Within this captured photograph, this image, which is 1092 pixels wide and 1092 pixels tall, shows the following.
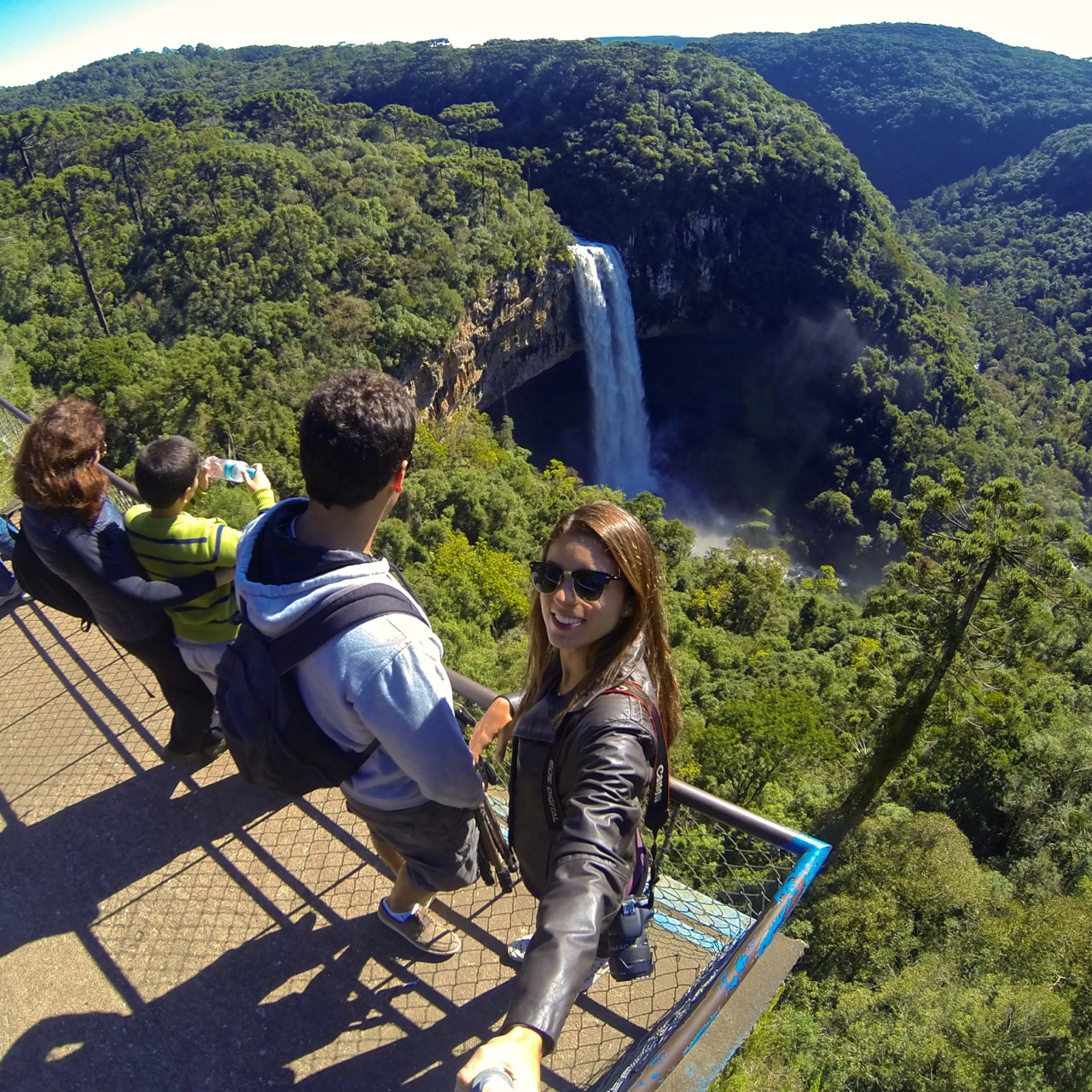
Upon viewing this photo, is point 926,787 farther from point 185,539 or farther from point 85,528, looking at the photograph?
point 85,528

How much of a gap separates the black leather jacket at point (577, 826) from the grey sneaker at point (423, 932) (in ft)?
4.09

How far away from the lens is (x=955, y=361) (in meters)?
52.2

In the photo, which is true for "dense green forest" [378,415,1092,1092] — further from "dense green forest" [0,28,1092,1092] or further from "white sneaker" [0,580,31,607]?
"white sneaker" [0,580,31,607]

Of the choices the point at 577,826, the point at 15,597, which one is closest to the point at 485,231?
the point at 15,597

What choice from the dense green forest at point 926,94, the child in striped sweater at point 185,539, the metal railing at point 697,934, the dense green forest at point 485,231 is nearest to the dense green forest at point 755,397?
the dense green forest at point 485,231

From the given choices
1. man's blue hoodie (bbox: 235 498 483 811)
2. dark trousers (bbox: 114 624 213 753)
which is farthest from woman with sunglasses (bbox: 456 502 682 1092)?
dark trousers (bbox: 114 624 213 753)

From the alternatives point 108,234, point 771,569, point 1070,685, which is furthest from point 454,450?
point 1070,685

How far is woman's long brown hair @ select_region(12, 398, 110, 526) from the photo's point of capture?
3.16 m

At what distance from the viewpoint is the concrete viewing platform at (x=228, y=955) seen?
289 centimetres

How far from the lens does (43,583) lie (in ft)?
11.7

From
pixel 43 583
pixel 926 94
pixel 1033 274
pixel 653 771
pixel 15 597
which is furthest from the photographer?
pixel 926 94

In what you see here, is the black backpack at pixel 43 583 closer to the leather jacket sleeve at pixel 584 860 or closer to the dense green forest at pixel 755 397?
the leather jacket sleeve at pixel 584 860

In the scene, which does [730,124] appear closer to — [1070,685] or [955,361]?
A: [955,361]

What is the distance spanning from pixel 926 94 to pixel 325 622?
481 feet
